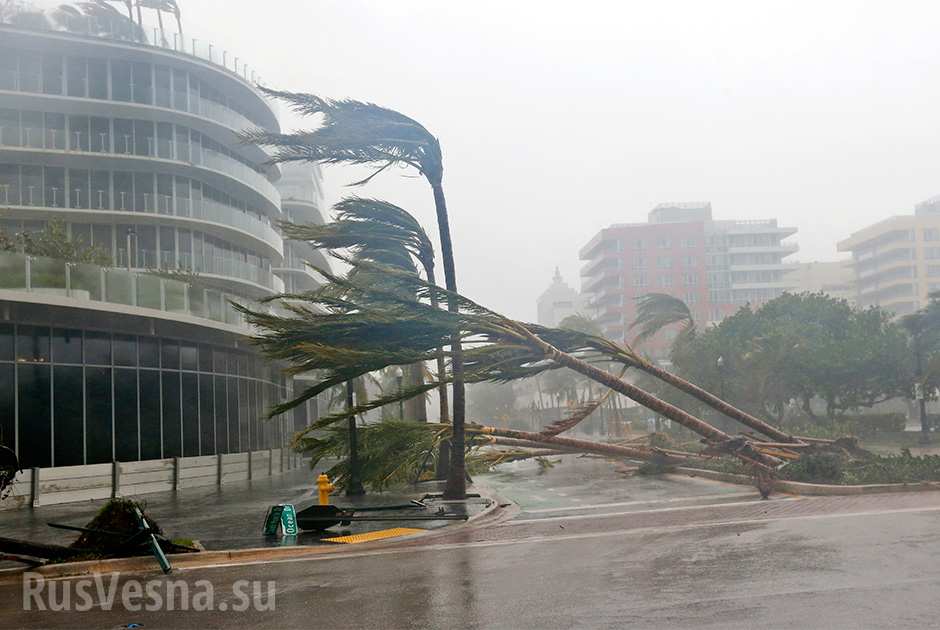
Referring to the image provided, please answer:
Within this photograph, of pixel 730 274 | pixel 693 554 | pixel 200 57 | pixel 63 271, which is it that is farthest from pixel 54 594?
pixel 730 274

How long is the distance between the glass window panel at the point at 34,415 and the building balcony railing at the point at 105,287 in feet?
8.14

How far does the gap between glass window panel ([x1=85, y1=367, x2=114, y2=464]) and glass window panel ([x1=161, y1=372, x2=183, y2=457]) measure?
2.61m

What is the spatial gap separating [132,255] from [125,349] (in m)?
18.0

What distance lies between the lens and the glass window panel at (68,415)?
23562mm

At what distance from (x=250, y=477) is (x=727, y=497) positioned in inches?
827

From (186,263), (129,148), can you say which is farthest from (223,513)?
(129,148)

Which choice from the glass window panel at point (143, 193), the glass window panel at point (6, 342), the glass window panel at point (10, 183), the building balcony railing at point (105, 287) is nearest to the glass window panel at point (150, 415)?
the building balcony railing at point (105, 287)

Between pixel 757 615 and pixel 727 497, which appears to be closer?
pixel 757 615

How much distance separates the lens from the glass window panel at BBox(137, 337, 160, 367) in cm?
2683

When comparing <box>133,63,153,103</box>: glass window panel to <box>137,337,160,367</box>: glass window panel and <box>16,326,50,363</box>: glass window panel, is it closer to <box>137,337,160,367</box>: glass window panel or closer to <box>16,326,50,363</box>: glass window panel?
<box>137,337,160,367</box>: glass window panel

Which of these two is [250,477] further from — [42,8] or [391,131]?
[42,8]

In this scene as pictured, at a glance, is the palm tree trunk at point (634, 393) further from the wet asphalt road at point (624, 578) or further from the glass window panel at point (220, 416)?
the glass window panel at point (220, 416)

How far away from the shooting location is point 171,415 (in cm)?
2830

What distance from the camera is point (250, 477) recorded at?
33.9 meters
